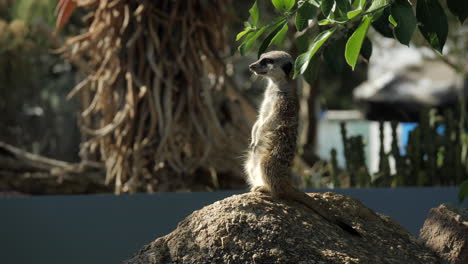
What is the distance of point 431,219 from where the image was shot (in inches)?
88.4

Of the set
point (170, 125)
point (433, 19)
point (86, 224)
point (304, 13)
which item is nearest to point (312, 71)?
point (304, 13)

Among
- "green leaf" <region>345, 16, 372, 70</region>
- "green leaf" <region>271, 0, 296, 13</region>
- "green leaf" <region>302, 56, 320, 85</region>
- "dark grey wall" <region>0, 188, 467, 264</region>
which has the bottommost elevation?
"dark grey wall" <region>0, 188, 467, 264</region>

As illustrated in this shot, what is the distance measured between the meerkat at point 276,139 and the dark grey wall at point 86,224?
2.18 ft

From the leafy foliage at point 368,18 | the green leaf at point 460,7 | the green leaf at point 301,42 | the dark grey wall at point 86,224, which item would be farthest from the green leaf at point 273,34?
the dark grey wall at point 86,224

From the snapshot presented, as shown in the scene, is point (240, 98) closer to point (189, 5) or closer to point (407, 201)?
point (189, 5)

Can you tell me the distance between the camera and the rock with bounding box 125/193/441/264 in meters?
1.87

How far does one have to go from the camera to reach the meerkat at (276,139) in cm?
211

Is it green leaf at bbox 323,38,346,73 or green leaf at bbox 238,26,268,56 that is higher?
green leaf at bbox 238,26,268,56

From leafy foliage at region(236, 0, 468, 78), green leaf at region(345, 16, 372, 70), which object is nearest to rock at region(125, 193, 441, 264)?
leafy foliage at region(236, 0, 468, 78)

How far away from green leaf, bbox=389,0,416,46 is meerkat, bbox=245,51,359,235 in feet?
2.34

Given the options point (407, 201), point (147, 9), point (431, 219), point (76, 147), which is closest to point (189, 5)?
point (147, 9)

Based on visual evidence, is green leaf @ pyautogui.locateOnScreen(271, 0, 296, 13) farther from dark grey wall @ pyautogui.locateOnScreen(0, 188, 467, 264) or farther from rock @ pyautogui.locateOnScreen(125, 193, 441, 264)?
dark grey wall @ pyautogui.locateOnScreen(0, 188, 467, 264)

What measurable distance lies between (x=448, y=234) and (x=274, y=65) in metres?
0.83

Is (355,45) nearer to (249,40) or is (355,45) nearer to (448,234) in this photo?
(249,40)
